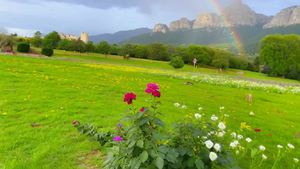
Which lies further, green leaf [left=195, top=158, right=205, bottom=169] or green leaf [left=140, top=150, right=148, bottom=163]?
green leaf [left=195, top=158, right=205, bottom=169]

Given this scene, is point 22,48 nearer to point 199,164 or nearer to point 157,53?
point 157,53

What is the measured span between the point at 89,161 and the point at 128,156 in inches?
117

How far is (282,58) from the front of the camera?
84125 mm

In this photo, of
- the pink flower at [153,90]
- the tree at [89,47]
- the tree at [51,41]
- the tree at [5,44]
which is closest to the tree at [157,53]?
the tree at [89,47]

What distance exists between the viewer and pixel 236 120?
43.7 ft

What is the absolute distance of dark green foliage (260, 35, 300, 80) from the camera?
83756 mm

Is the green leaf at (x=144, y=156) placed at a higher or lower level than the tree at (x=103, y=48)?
higher

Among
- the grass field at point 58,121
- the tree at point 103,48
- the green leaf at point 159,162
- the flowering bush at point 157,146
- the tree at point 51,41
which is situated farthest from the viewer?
the tree at point 103,48

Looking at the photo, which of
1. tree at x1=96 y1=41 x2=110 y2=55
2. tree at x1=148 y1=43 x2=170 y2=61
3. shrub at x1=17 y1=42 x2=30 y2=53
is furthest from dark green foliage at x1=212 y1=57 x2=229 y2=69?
shrub at x1=17 y1=42 x2=30 y2=53

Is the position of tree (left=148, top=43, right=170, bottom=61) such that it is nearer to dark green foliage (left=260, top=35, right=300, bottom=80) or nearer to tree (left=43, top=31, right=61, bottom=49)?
tree (left=43, top=31, right=61, bottom=49)

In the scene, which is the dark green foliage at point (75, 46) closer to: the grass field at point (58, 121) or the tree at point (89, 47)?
the tree at point (89, 47)

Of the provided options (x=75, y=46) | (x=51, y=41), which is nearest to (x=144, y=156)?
(x=75, y=46)

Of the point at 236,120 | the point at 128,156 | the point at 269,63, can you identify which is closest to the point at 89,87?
the point at 236,120

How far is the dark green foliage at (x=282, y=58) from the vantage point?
8376 cm
